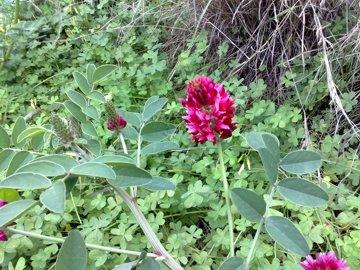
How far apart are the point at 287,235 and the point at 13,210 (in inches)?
18.4

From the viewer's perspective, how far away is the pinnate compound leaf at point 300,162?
2.78ft

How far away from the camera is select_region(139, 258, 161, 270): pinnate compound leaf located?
0.77 metres

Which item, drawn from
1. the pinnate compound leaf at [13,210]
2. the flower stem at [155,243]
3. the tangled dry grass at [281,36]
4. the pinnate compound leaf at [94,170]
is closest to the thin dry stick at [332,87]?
the tangled dry grass at [281,36]

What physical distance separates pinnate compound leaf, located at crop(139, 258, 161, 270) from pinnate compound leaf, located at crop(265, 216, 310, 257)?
0.21m

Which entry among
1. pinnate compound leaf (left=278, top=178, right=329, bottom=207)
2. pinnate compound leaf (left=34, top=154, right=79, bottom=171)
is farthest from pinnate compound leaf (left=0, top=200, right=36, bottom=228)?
pinnate compound leaf (left=278, top=178, right=329, bottom=207)

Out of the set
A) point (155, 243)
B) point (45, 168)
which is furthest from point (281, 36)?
point (45, 168)

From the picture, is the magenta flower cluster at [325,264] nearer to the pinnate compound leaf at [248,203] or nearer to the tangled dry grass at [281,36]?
the pinnate compound leaf at [248,203]

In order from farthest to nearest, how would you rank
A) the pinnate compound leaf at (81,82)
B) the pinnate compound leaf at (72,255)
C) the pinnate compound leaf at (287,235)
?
the pinnate compound leaf at (81,82) → the pinnate compound leaf at (287,235) → the pinnate compound leaf at (72,255)

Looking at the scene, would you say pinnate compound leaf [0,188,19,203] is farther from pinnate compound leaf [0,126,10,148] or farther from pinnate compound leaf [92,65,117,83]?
pinnate compound leaf [92,65,117,83]

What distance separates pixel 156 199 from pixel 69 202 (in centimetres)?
27

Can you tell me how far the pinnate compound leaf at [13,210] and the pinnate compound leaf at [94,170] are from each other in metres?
0.08

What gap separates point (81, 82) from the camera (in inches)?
43.3

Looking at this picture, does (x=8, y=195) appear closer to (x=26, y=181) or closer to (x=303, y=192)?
(x=26, y=181)

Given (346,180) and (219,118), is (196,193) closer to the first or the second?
(219,118)
